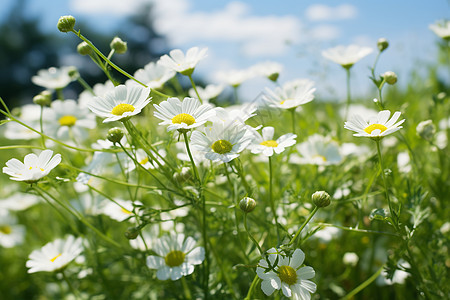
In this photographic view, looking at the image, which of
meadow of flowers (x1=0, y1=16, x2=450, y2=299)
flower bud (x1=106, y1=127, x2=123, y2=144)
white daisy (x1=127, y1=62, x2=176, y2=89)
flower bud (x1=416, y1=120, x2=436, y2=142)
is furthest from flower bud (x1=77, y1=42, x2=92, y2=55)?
flower bud (x1=416, y1=120, x2=436, y2=142)

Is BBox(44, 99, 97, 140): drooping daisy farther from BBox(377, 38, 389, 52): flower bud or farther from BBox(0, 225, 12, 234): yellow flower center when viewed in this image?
BBox(377, 38, 389, 52): flower bud

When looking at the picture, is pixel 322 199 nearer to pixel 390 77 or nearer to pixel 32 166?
pixel 390 77

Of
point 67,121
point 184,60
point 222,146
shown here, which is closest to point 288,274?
point 222,146

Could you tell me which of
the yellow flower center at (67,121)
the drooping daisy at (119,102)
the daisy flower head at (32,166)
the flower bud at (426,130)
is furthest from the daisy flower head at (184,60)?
the flower bud at (426,130)

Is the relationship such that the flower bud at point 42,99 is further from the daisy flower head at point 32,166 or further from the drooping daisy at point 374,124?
the drooping daisy at point 374,124

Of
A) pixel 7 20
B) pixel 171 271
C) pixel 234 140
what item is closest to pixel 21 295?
pixel 171 271

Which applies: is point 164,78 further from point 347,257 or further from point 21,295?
point 21,295

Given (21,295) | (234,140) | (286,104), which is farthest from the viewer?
(21,295)

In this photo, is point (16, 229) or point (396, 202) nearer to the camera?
point (396, 202)
